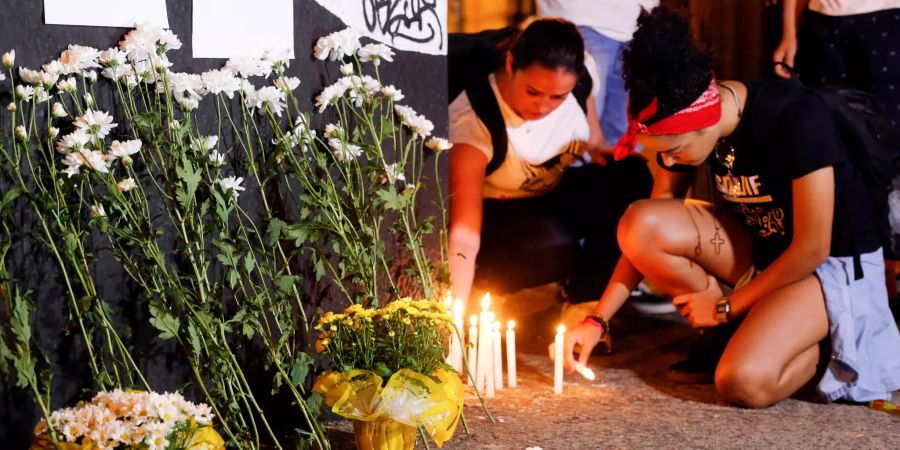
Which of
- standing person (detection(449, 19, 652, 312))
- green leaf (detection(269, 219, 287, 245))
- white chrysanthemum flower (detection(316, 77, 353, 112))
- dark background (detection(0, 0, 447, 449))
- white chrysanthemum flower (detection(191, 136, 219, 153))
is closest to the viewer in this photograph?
dark background (detection(0, 0, 447, 449))

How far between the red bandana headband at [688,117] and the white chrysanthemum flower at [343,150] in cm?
89

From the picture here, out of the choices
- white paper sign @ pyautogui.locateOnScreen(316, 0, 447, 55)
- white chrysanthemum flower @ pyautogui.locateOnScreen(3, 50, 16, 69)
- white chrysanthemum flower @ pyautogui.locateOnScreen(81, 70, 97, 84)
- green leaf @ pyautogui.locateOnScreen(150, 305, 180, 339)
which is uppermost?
white paper sign @ pyautogui.locateOnScreen(316, 0, 447, 55)

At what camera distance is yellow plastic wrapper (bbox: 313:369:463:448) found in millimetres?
2520

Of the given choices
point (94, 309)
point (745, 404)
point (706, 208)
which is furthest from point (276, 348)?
point (706, 208)

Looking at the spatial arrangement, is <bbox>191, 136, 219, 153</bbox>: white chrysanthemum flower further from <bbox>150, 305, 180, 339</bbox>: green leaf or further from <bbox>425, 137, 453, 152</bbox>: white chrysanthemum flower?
<bbox>425, 137, 453, 152</bbox>: white chrysanthemum flower

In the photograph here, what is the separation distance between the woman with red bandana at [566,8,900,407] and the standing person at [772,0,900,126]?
4.12 ft

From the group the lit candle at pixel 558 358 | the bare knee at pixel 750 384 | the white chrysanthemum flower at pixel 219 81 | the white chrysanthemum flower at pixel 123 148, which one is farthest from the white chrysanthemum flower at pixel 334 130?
the bare knee at pixel 750 384

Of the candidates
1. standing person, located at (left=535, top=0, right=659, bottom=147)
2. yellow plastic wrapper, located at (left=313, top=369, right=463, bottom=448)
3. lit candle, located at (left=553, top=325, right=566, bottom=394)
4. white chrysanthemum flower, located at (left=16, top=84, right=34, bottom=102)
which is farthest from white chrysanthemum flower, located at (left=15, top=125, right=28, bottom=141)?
standing person, located at (left=535, top=0, right=659, bottom=147)

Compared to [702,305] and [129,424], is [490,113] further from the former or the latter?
[129,424]

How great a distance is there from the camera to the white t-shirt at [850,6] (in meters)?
4.41

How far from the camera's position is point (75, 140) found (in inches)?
90.2

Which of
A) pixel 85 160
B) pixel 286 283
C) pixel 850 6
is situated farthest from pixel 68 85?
pixel 850 6

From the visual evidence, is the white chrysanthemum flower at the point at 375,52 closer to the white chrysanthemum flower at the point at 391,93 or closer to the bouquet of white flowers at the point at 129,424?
the white chrysanthemum flower at the point at 391,93

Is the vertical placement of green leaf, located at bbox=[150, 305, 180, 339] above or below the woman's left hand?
above
